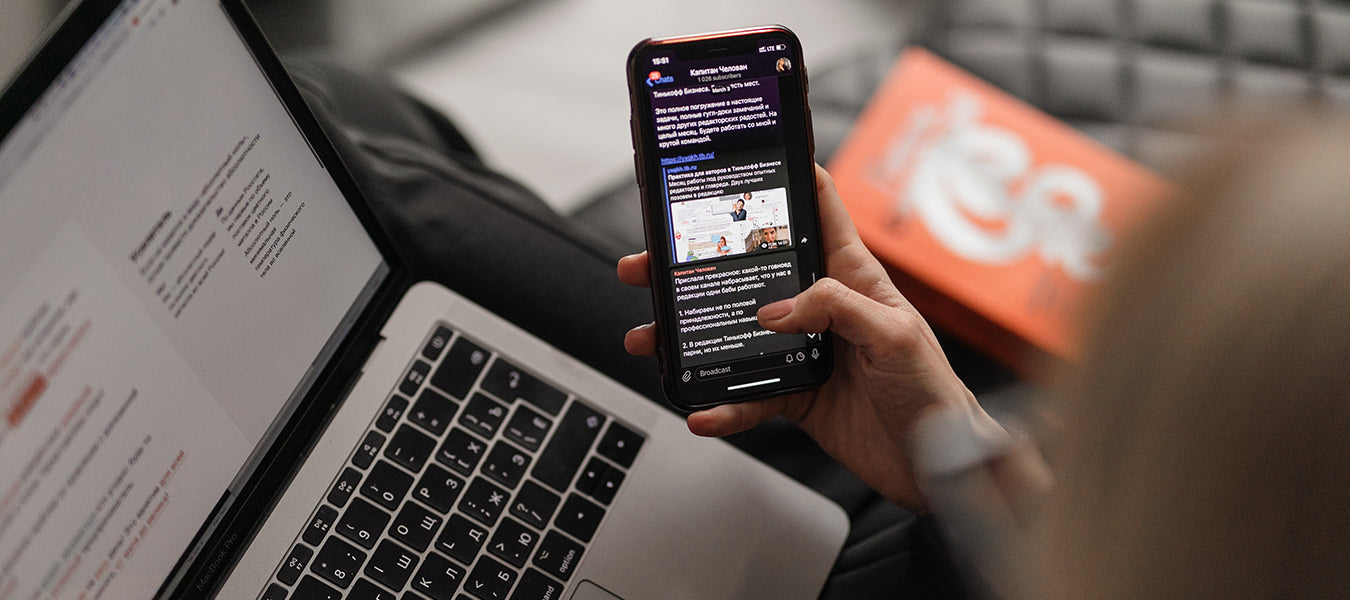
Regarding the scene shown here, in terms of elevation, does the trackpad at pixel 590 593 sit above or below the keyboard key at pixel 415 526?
above

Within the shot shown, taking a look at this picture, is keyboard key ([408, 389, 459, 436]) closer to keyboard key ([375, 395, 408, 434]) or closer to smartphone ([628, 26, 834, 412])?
keyboard key ([375, 395, 408, 434])

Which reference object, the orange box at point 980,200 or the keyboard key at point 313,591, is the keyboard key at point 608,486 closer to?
the keyboard key at point 313,591

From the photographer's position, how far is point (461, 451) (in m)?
0.58

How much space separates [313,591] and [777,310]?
36cm

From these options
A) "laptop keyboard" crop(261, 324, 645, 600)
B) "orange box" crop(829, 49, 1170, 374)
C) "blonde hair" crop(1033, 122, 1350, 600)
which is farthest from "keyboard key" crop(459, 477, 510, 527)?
"orange box" crop(829, 49, 1170, 374)

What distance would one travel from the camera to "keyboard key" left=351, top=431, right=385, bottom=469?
564 millimetres

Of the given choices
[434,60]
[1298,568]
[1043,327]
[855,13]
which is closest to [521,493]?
[1298,568]

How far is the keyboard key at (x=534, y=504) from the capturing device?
58 cm

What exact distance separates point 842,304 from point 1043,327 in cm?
40

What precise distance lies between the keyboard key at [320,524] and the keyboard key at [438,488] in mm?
54

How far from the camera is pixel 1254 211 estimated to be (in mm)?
294

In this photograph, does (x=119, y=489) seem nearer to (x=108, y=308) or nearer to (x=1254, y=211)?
(x=108, y=308)

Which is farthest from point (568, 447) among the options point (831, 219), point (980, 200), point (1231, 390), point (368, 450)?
point (980, 200)

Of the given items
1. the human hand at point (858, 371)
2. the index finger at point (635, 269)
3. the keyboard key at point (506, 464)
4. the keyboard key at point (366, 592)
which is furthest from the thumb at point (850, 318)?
the keyboard key at point (366, 592)
